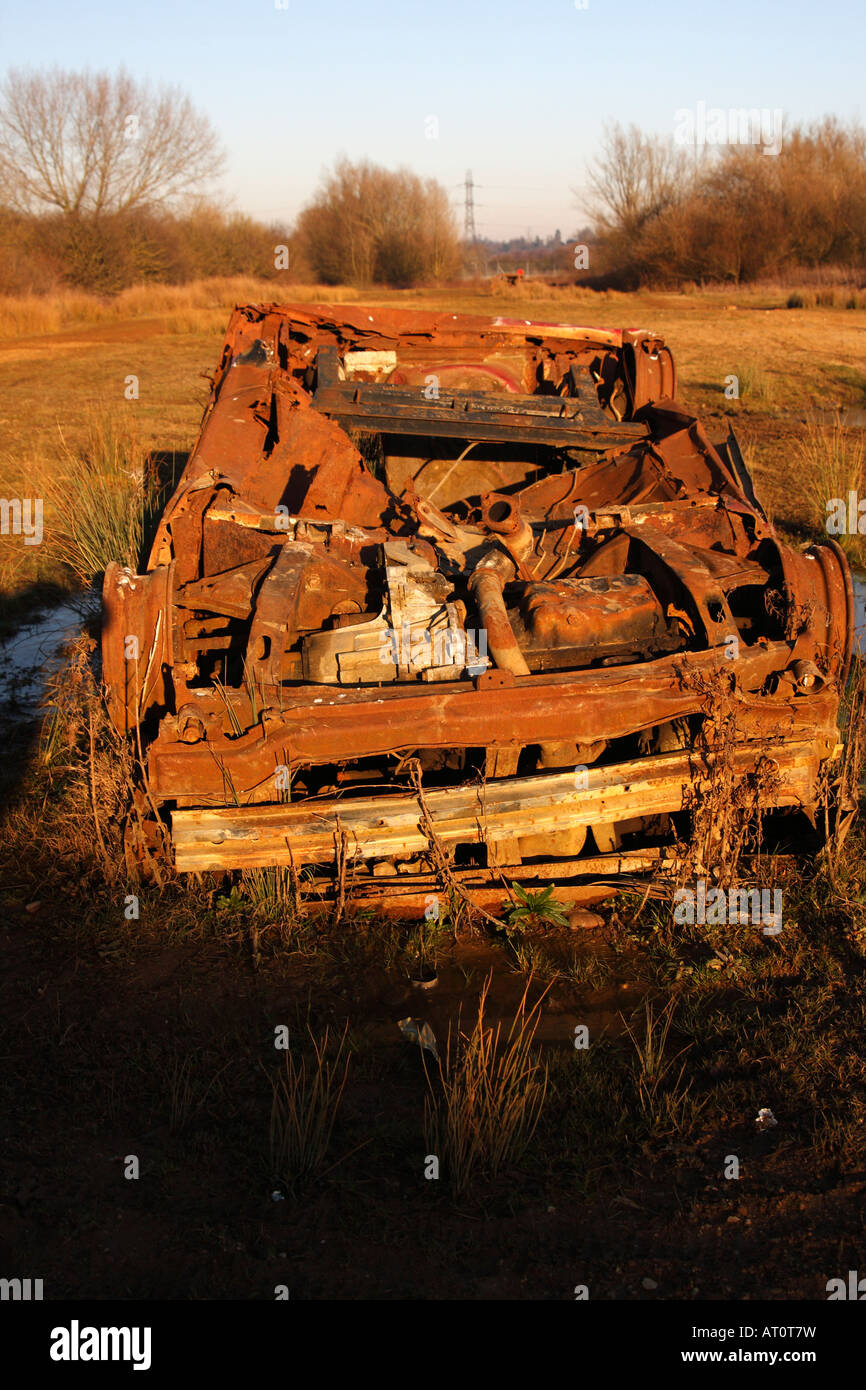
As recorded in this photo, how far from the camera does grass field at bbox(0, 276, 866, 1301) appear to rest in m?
2.27

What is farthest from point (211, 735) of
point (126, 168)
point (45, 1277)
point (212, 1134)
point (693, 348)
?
point (126, 168)

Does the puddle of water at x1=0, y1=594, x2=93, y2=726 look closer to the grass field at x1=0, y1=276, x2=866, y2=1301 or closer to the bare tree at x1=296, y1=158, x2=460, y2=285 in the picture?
the grass field at x1=0, y1=276, x2=866, y2=1301

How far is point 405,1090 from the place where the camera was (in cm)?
280

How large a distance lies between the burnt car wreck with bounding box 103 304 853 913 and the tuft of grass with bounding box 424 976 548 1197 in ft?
2.73

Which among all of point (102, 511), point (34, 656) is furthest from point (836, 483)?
point (34, 656)

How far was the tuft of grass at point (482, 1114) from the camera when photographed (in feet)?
8.09

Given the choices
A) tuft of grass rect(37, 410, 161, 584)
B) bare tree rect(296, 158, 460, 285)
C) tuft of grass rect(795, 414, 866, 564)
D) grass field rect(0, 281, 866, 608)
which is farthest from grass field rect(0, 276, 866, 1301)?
bare tree rect(296, 158, 460, 285)

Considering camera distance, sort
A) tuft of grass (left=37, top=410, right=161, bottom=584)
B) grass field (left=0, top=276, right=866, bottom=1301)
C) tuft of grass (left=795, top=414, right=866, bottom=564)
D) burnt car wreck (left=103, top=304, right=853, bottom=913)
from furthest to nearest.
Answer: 1. tuft of grass (left=795, top=414, right=866, bottom=564)
2. tuft of grass (left=37, top=410, right=161, bottom=584)
3. burnt car wreck (left=103, top=304, right=853, bottom=913)
4. grass field (left=0, top=276, right=866, bottom=1301)

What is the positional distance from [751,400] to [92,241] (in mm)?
21278

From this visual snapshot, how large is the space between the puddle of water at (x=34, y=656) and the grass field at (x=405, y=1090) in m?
1.14

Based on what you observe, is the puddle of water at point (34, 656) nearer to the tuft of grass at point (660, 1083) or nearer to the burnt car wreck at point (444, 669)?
the burnt car wreck at point (444, 669)

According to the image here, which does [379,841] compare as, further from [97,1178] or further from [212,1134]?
[97,1178]

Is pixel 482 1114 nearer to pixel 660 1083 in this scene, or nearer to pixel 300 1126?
pixel 300 1126

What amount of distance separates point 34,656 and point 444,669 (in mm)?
3547
